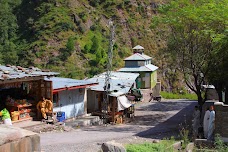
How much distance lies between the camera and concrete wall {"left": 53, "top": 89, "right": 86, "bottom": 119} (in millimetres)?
20341

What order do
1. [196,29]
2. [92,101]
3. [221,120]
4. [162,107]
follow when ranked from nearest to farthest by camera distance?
1. [221,120]
2. [196,29]
3. [92,101]
4. [162,107]

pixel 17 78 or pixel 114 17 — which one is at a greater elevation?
pixel 114 17

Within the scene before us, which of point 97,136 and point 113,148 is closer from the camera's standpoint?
point 113,148

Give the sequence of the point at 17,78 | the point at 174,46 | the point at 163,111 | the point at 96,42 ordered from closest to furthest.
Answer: the point at 17,78, the point at 174,46, the point at 163,111, the point at 96,42

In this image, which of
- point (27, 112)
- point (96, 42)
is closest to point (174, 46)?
point (27, 112)

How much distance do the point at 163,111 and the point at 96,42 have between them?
89.2ft

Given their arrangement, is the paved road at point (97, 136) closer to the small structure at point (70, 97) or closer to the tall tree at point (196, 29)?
the small structure at point (70, 97)

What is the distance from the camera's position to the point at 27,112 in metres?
18.0

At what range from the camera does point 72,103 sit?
21188 millimetres

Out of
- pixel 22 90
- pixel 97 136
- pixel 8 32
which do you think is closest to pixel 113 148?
pixel 97 136

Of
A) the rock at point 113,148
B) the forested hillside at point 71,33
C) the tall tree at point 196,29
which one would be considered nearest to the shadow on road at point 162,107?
the tall tree at point 196,29

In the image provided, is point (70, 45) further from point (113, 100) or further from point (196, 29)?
point (196, 29)

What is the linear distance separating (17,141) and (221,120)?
37.9 feet

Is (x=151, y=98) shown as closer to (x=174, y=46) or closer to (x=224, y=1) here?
(x=174, y=46)
